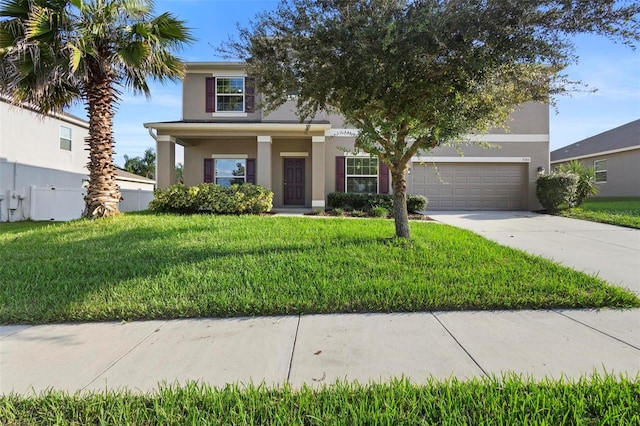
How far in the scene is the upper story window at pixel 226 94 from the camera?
14297mm

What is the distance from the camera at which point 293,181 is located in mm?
15250

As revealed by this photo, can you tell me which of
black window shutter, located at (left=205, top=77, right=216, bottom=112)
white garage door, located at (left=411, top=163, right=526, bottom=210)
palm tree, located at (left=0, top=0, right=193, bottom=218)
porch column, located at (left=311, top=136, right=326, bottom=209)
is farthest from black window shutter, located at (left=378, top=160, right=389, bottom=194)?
palm tree, located at (left=0, top=0, right=193, bottom=218)

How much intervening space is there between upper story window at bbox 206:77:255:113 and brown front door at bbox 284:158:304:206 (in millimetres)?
3051

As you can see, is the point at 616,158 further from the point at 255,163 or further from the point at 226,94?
the point at 226,94

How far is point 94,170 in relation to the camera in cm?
941

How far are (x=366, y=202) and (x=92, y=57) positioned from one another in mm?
9737

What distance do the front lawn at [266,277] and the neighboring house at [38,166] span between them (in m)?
6.61

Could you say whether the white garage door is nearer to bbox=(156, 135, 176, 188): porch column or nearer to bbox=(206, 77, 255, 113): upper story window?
bbox=(206, 77, 255, 113): upper story window

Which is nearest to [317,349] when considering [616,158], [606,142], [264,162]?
[264,162]

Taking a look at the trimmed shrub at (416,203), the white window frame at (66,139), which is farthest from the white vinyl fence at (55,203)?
the trimmed shrub at (416,203)

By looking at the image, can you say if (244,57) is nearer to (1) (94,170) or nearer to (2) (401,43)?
(2) (401,43)

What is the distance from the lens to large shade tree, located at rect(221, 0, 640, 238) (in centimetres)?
466

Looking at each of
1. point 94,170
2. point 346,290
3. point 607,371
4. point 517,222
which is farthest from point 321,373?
point 517,222

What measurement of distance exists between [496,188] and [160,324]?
15.3 metres
